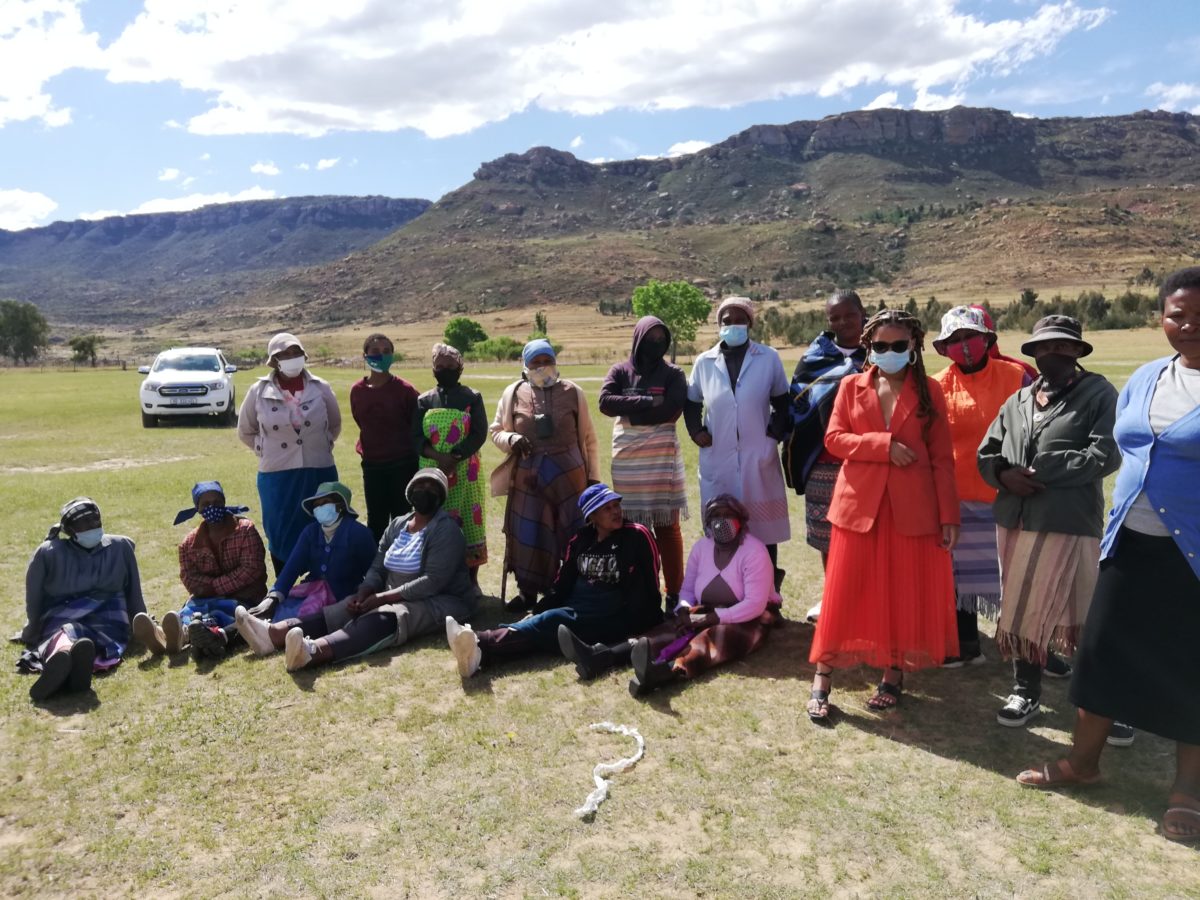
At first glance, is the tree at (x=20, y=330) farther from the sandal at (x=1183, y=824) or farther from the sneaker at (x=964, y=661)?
the sandal at (x=1183, y=824)

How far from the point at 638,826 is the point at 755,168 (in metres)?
187

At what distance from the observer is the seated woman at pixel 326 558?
5.95 m

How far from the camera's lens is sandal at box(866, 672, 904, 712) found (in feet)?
15.1

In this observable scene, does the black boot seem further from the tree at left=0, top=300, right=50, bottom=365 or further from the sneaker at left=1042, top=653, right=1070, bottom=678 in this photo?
the tree at left=0, top=300, right=50, bottom=365

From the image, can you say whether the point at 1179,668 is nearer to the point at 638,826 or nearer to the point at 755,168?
the point at 638,826

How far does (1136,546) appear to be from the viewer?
3.44 meters

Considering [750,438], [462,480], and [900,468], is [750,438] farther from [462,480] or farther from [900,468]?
[462,480]

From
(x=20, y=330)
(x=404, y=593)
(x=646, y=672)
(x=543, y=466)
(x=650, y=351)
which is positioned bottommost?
(x=646, y=672)

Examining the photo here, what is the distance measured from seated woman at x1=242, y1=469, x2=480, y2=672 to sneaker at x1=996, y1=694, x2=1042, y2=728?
3.48 metres

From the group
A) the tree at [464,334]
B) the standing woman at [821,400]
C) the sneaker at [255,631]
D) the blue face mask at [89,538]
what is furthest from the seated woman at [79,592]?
the tree at [464,334]

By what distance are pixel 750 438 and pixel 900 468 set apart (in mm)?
1396

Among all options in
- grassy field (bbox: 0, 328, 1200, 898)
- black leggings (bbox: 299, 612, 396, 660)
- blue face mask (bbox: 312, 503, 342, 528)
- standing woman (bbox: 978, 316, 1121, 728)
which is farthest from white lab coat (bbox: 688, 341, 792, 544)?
blue face mask (bbox: 312, 503, 342, 528)

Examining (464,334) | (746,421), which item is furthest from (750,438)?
(464,334)

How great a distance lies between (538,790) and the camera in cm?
383
